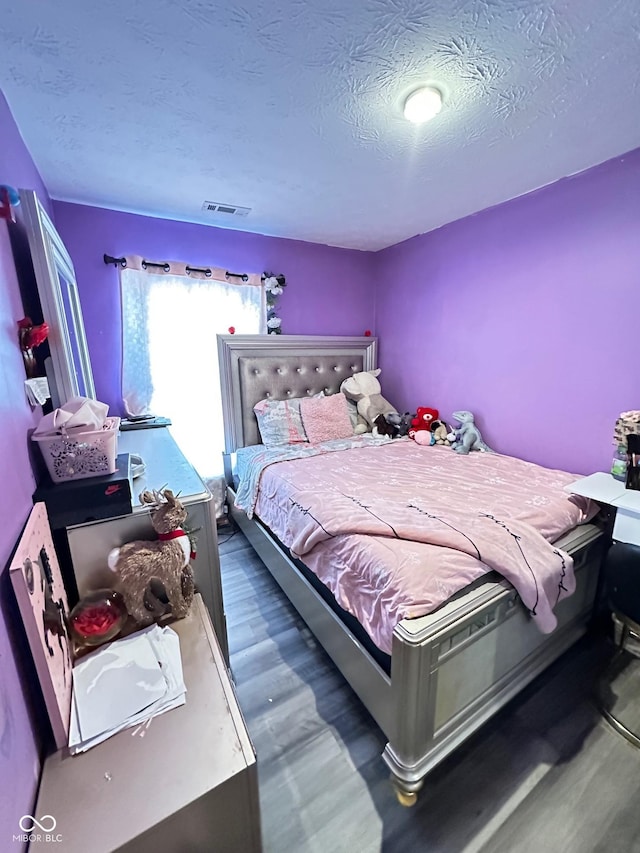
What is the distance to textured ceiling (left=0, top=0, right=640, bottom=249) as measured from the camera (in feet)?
3.10

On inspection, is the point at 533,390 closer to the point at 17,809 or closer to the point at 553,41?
the point at 553,41

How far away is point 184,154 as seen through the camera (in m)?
1.59

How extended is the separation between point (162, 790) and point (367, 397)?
8.66 feet

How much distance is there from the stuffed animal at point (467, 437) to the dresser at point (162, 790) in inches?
81.2

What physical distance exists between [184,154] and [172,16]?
72cm

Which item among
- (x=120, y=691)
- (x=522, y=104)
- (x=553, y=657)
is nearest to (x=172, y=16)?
(x=522, y=104)

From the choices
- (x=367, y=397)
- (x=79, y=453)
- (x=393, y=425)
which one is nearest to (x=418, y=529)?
(x=79, y=453)

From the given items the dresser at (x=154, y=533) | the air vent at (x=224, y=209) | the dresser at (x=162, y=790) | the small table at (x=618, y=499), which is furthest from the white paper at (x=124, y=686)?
the air vent at (x=224, y=209)

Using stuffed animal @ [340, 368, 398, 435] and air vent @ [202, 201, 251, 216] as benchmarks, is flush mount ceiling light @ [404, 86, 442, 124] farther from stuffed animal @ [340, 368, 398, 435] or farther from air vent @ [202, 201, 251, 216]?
stuffed animal @ [340, 368, 398, 435]

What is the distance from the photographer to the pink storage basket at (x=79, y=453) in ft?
3.42

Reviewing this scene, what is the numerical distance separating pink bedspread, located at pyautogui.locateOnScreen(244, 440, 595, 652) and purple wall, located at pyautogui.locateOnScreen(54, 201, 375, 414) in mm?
1415

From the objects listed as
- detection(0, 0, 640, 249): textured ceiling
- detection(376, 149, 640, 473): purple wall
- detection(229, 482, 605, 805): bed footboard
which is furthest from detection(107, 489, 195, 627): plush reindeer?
detection(376, 149, 640, 473): purple wall

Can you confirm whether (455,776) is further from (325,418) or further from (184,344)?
(184,344)

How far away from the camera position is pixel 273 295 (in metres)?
2.82
